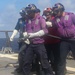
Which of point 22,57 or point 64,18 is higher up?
point 64,18

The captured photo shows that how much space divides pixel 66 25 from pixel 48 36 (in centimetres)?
78

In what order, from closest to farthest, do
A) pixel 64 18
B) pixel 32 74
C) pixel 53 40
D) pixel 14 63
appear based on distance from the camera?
pixel 64 18 → pixel 53 40 → pixel 32 74 → pixel 14 63

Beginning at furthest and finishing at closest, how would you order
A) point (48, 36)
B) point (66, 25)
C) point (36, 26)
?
point (48, 36) < point (36, 26) < point (66, 25)

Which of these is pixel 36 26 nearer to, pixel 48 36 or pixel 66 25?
pixel 48 36

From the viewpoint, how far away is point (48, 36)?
8.45 m

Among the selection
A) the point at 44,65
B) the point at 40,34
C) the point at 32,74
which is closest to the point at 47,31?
the point at 40,34

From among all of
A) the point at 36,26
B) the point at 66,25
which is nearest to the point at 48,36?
the point at 36,26

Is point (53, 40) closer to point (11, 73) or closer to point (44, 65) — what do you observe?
point (44, 65)

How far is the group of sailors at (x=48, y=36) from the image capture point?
787 cm

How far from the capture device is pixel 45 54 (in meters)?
8.16

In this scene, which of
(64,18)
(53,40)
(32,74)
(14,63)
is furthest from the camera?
(14,63)

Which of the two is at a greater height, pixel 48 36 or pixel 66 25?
pixel 66 25

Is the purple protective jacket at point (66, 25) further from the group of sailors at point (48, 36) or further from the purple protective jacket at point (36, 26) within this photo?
the purple protective jacket at point (36, 26)

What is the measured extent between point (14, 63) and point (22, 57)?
2.12 metres
